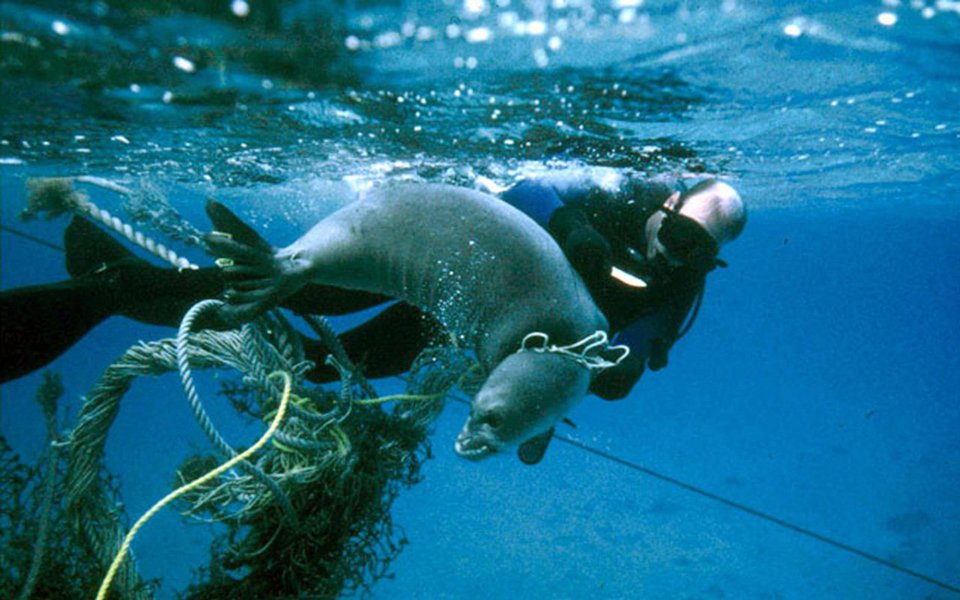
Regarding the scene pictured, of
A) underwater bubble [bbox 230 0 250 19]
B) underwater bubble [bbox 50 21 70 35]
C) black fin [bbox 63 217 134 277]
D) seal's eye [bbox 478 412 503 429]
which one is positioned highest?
underwater bubble [bbox 50 21 70 35]

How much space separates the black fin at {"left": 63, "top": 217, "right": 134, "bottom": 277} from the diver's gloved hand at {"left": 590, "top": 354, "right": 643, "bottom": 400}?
3492 mm

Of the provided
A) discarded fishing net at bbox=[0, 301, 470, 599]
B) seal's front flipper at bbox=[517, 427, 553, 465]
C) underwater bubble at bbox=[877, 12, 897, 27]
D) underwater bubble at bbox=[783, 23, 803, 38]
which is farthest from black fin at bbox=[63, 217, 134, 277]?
underwater bubble at bbox=[877, 12, 897, 27]

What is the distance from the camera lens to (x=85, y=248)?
3.64 m

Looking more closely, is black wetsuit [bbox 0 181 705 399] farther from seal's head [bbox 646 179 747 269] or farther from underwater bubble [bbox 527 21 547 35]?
underwater bubble [bbox 527 21 547 35]

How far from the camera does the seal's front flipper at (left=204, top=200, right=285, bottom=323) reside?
6.95 feet

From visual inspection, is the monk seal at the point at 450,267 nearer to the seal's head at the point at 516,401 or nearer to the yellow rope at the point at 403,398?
the seal's head at the point at 516,401

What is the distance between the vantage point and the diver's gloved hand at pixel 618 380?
10.1 feet

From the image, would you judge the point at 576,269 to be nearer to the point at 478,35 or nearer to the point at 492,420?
the point at 492,420

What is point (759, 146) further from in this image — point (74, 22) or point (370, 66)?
point (74, 22)

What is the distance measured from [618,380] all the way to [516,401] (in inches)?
56.5

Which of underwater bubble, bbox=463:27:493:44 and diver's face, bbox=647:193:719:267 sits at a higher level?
underwater bubble, bbox=463:27:493:44

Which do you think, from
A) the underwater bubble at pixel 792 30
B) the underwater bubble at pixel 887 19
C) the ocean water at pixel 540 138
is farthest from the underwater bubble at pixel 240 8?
the underwater bubble at pixel 887 19

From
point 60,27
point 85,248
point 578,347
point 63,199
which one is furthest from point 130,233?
point 578,347

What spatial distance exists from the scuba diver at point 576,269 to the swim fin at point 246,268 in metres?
0.84
